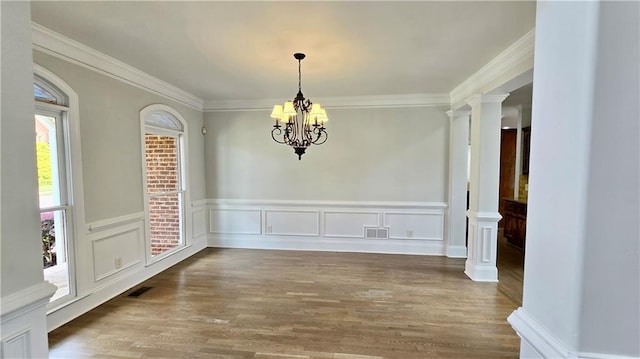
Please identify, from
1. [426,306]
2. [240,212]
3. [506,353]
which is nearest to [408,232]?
[426,306]

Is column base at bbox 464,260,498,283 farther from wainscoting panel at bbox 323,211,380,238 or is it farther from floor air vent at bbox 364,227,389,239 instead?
wainscoting panel at bbox 323,211,380,238

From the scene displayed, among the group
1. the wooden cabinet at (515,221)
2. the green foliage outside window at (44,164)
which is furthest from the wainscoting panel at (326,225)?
the green foliage outside window at (44,164)

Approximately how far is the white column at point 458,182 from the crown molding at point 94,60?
430 cm

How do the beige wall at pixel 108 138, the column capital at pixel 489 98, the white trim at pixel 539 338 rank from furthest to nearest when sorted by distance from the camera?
the column capital at pixel 489 98
the beige wall at pixel 108 138
the white trim at pixel 539 338

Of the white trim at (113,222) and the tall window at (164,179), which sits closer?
the white trim at (113,222)

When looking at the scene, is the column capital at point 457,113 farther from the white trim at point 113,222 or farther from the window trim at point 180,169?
the white trim at point 113,222

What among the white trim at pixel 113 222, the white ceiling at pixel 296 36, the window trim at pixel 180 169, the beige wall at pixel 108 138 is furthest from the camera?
the window trim at pixel 180 169

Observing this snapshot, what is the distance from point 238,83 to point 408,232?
11.7 ft

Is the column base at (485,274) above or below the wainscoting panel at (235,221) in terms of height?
below

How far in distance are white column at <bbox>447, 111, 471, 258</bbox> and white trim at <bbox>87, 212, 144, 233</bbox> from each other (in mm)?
4558

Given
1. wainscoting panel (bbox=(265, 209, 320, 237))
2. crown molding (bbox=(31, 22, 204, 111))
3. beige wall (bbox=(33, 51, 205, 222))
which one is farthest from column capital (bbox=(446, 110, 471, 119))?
beige wall (bbox=(33, 51, 205, 222))

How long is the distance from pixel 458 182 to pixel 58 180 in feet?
16.6

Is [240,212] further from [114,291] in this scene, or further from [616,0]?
[616,0]

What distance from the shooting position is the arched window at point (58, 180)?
2.62 metres
